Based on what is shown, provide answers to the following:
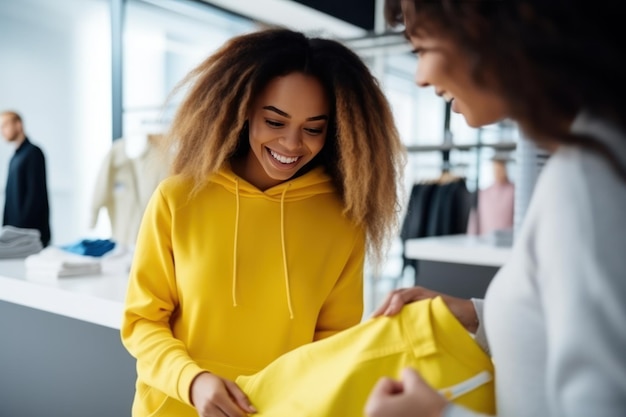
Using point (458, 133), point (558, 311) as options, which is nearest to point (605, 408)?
point (558, 311)

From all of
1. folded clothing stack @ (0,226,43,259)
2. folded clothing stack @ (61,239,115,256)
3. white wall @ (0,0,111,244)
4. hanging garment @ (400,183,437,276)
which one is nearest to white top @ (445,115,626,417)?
folded clothing stack @ (61,239,115,256)

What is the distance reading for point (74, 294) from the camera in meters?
1.76

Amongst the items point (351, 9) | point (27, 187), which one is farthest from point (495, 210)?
point (27, 187)

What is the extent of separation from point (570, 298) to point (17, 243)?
239 cm

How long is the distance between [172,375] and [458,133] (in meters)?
6.81

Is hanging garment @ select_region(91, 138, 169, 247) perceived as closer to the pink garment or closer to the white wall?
the white wall

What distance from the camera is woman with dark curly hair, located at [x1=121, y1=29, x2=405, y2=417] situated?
3.85ft

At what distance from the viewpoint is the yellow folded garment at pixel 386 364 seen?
760 mm

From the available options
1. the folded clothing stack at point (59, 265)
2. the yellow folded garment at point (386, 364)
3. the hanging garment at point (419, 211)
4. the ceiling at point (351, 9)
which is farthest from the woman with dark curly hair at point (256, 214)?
the ceiling at point (351, 9)

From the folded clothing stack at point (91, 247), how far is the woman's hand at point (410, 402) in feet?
6.06

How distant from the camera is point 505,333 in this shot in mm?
653

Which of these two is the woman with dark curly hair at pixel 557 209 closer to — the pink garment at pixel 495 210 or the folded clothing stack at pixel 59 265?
the folded clothing stack at pixel 59 265

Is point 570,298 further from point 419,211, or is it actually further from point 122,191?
point 419,211

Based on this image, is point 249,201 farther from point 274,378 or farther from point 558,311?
point 558,311
